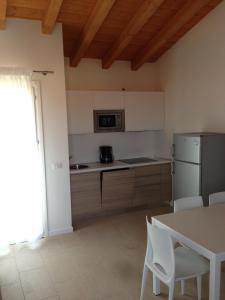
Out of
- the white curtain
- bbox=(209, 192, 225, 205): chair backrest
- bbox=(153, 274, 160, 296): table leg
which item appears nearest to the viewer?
bbox=(153, 274, 160, 296): table leg

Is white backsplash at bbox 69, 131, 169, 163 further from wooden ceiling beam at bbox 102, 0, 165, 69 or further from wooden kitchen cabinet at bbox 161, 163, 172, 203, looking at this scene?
wooden ceiling beam at bbox 102, 0, 165, 69

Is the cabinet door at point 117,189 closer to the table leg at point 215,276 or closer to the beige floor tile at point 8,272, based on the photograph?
the beige floor tile at point 8,272

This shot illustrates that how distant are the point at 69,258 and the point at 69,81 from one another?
9.23ft

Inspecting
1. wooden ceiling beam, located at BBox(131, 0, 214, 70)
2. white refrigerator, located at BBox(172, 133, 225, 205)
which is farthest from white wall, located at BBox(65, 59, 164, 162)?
white refrigerator, located at BBox(172, 133, 225, 205)

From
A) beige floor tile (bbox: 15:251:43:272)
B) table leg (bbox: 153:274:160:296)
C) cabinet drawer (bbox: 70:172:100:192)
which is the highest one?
cabinet drawer (bbox: 70:172:100:192)

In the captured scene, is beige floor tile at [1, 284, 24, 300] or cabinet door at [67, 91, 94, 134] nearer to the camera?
beige floor tile at [1, 284, 24, 300]

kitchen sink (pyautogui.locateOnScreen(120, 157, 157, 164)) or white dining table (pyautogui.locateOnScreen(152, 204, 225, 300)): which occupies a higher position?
kitchen sink (pyautogui.locateOnScreen(120, 157, 157, 164))

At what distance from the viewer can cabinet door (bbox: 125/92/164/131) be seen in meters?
4.75

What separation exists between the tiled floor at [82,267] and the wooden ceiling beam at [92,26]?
266cm

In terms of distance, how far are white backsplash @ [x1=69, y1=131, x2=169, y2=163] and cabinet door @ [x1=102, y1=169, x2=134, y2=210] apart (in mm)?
689

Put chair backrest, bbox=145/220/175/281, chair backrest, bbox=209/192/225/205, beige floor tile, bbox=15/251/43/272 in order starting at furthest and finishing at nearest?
beige floor tile, bbox=15/251/43/272 < chair backrest, bbox=209/192/225/205 < chair backrest, bbox=145/220/175/281

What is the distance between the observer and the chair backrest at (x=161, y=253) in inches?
77.1

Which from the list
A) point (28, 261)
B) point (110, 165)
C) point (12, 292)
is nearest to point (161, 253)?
point (12, 292)

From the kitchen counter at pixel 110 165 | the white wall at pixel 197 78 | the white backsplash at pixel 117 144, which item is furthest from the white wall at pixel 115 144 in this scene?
the white wall at pixel 197 78
